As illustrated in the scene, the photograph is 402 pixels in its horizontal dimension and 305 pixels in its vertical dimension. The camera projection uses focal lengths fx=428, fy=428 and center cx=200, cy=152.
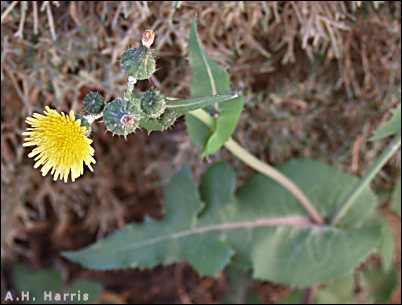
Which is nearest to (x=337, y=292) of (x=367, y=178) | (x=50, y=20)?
(x=367, y=178)

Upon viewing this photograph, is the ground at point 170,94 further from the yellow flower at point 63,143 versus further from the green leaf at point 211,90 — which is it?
the yellow flower at point 63,143

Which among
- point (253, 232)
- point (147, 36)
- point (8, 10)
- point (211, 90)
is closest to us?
point (147, 36)

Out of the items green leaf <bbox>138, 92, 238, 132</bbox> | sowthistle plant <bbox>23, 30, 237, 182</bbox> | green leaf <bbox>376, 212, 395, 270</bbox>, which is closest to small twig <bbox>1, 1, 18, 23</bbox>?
sowthistle plant <bbox>23, 30, 237, 182</bbox>

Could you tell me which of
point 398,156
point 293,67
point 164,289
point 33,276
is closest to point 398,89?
point 398,156

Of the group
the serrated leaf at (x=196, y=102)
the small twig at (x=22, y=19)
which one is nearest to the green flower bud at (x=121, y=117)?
the serrated leaf at (x=196, y=102)

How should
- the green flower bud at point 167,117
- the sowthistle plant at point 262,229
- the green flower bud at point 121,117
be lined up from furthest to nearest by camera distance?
the sowthistle plant at point 262,229
the green flower bud at point 167,117
the green flower bud at point 121,117

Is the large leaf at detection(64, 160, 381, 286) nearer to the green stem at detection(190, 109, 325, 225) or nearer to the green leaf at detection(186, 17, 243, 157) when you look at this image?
the green stem at detection(190, 109, 325, 225)

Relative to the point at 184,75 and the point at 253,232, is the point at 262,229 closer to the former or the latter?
the point at 253,232
